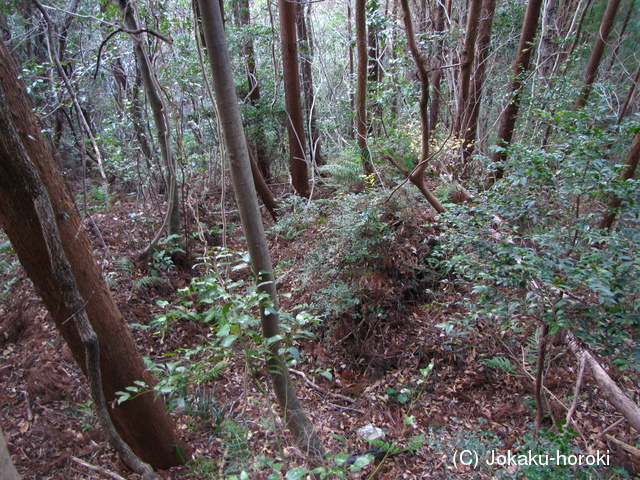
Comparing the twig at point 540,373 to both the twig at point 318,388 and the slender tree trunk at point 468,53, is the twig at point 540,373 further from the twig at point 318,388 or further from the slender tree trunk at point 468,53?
the slender tree trunk at point 468,53

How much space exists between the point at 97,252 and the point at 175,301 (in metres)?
1.32

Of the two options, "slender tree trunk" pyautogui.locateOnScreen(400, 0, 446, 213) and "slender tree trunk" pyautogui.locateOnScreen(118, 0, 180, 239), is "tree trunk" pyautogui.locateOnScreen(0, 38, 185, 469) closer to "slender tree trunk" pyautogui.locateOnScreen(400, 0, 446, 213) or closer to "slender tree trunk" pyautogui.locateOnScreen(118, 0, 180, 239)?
"slender tree trunk" pyautogui.locateOnScreen(118, 0, 180, 239)

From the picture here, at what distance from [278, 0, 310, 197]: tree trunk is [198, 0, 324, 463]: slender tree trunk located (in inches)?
207

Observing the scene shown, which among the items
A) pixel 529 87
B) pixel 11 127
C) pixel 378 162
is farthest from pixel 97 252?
pixel 529 87

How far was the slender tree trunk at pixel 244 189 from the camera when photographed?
6.09ft

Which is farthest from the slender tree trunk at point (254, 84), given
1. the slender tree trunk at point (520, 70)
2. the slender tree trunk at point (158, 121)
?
the slender tree trunk at point (520, 70)

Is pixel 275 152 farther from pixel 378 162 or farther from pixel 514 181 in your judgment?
pixel 514 181

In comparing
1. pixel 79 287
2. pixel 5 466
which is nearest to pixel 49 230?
pixel 79 287

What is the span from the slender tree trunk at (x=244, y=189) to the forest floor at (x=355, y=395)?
6.2 inches

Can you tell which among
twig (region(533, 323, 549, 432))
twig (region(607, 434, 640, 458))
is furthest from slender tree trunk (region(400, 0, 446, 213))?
twig (region(607, 434, 640, 458))

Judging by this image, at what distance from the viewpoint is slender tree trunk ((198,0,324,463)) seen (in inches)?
73.1

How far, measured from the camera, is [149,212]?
6137 mm

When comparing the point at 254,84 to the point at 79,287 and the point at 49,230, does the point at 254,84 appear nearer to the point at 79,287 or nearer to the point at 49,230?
the point at 79,287

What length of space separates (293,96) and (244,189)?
5.57 metres
